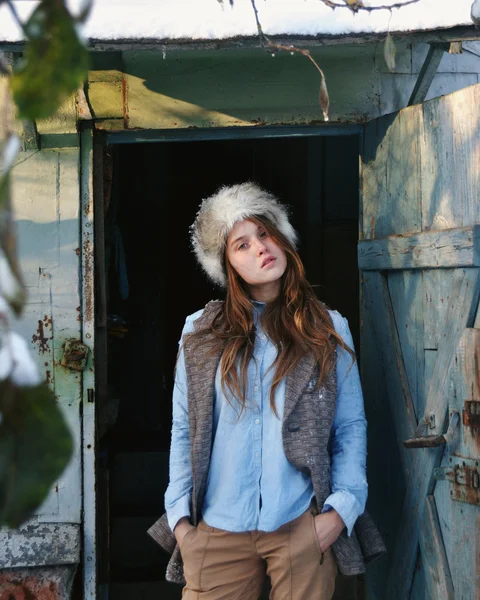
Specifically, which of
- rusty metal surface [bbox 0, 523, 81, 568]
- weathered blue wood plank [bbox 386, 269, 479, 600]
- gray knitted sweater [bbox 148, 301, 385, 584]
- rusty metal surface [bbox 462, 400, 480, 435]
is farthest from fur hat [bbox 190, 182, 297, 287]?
rusty metal surface [bbox 0, 523, 81, 568]

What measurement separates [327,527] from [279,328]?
71cm

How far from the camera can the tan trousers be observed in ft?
8.27

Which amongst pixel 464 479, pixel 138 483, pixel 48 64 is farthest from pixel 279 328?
pixel 138 483

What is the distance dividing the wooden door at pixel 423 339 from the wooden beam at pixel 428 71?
18 centimetres

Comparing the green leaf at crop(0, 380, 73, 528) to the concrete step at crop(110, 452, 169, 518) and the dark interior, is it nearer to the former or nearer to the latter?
the concrete step at crop(110, 452, 169, 518)

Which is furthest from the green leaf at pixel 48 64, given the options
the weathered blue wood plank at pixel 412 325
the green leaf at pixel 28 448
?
the weathered blue wood plank at pixel 412 325

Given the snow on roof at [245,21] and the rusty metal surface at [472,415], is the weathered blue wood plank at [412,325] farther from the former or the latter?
the snow on roof at [245,21]

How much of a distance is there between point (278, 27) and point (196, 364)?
1.21m

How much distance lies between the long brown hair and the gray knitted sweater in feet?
0.13

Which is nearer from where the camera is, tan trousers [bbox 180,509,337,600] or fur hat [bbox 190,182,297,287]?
tan trousers [bbox 180,509,337,600]

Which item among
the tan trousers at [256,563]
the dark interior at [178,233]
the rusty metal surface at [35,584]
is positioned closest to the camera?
the tan trousers at [256,563]

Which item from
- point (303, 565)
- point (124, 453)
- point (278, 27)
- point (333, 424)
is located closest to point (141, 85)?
point (278, 27)

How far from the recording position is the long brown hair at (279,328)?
8.66 feet

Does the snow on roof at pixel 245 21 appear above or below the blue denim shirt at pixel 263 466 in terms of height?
above
